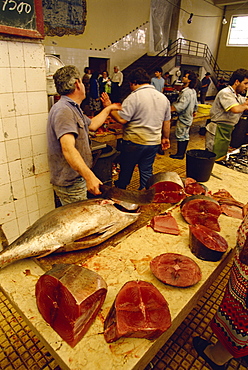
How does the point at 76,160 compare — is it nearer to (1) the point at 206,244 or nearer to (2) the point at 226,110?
(1) the point at 206,244

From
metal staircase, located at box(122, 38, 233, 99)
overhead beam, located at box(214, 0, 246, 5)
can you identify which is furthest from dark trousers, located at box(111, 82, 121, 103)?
overhead beam, located at box(214, 0, 246, 5)

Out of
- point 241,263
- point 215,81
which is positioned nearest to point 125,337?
point 241,263

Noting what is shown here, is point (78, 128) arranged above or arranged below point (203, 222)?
above

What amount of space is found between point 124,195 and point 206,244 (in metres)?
0.85

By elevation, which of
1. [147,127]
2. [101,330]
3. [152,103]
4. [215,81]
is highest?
[215,81]

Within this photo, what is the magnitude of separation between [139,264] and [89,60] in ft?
47.7

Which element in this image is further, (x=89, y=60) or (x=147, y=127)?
(x=89, y=60)

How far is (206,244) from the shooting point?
207 cm

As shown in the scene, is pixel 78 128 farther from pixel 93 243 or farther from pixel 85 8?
pixel 85 8

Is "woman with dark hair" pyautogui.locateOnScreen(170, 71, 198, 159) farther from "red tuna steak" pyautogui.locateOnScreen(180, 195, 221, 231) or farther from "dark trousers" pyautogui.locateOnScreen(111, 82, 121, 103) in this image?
"dark trousers" pyautogui.locateOnScreen(111, 82, 121, 103)

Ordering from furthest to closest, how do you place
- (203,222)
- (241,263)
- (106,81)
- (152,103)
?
(106,81)
(152,103)
(203,222)
(241,263)

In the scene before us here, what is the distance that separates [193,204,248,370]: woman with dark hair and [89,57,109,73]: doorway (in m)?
14.7

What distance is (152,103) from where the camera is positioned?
3.82 m

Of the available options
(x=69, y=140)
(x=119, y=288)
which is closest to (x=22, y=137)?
(x=69, y=140)
